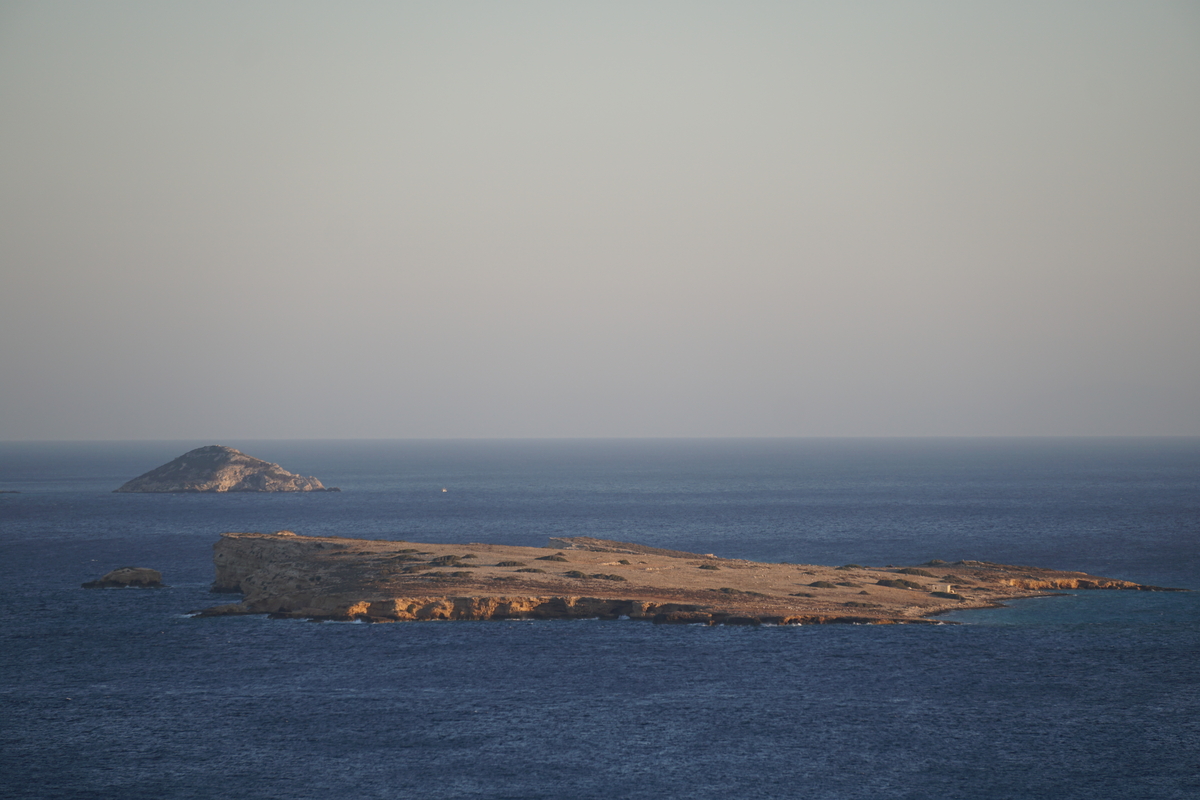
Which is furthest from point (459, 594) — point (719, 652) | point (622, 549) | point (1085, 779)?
point (1085, 779)

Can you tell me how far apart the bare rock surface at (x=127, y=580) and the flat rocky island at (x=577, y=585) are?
649 cm

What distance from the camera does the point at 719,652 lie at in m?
69.5

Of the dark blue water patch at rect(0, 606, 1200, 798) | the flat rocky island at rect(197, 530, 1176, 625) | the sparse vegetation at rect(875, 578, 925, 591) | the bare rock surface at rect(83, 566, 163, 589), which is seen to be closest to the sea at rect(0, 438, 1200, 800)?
the dark blue water patch at rect(0, 606, 1200, 798)

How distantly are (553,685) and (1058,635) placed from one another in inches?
1606

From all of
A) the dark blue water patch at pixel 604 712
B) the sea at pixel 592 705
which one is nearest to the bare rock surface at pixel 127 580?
the sea at pixel 592 705

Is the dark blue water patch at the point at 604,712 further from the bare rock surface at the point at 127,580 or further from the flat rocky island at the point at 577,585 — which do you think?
the bare rock surface at the point at 127,580

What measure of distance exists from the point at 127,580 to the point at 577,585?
46197 mm

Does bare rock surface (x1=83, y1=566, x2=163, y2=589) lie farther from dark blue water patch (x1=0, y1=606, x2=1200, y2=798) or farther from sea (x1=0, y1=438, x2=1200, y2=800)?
dark blue water patch (x1=0, y1=606, x2=1200, y2=798)

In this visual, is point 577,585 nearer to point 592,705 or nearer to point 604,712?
point 592,705

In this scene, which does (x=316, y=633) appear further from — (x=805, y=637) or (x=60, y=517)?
(x=60, y=517)

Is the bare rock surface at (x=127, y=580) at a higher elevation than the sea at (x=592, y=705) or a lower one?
higher

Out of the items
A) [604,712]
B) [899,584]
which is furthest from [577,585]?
[604,712]

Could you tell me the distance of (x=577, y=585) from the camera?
89625mm

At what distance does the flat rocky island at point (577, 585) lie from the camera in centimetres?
8238
